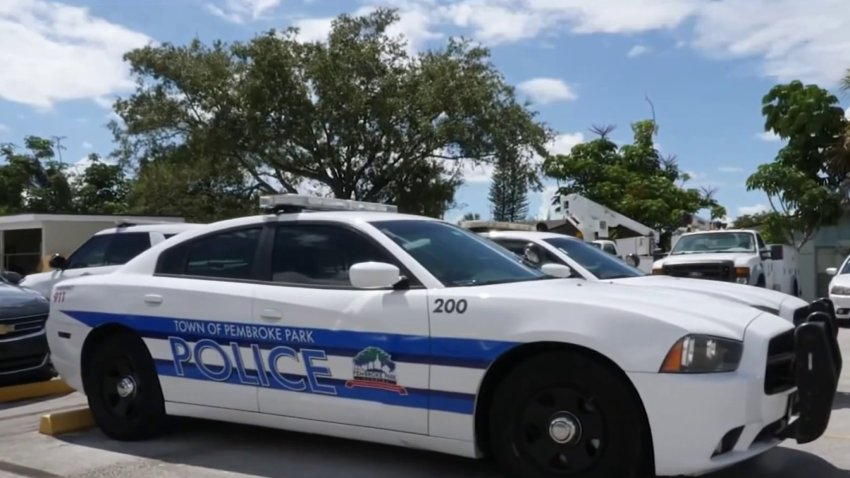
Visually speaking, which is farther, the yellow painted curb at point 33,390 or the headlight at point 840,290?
the headlight at point 840,290

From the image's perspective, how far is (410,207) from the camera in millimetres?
30984

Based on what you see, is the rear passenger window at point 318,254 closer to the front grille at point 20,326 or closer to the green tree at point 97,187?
the front grille at point 20,326

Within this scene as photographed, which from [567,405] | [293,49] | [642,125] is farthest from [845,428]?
[642,125]

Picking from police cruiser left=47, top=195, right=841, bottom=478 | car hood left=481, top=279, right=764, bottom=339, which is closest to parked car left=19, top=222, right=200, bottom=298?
police cruiser left=47, top=195, right=841, bottom=478

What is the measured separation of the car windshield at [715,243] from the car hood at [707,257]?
1.67 feet

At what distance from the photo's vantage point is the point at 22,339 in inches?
342

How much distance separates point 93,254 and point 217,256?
698cm

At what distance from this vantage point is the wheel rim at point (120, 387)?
21.3 feet

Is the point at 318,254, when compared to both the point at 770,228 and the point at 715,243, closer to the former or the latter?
the point at 715,243

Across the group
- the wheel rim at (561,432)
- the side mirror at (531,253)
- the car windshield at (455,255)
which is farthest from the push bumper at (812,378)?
the side mirror at (531,253)

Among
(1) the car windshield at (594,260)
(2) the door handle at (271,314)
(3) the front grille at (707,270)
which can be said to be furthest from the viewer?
(3) the front grille at (707,270)

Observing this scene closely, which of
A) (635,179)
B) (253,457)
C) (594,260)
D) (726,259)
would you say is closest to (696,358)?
(253,457)

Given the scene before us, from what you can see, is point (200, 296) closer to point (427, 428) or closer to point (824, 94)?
point (427, 428)

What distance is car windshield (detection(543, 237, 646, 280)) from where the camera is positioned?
9.40m
